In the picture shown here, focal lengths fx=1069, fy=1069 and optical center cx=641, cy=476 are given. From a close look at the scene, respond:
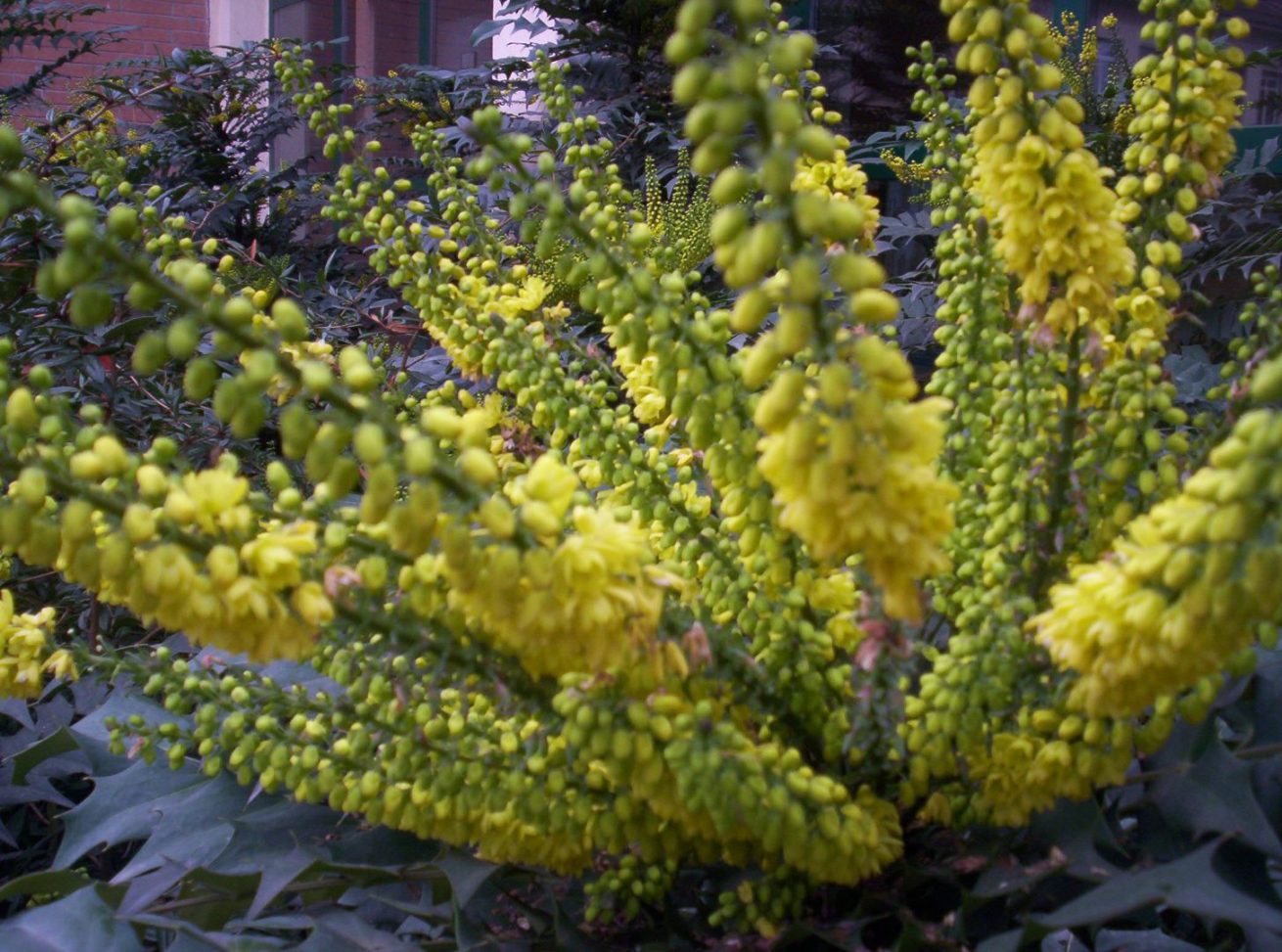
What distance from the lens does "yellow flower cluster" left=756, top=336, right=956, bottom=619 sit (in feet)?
1.57

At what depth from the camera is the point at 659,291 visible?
0.70 metres

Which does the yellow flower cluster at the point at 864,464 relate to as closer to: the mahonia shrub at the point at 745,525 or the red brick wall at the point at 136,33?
the mahonia shrub at the point at 745,525

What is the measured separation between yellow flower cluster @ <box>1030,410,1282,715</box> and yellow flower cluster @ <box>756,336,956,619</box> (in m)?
0.09

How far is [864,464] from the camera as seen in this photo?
485 mm

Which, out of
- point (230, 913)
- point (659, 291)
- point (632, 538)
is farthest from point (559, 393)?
point (230, 913)

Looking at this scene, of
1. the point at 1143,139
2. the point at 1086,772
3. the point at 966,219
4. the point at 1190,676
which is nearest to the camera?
the point at 1190,676

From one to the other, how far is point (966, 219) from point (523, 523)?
512mm

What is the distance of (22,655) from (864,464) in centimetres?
70

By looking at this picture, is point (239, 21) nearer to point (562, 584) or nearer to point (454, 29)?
point (454, 29)

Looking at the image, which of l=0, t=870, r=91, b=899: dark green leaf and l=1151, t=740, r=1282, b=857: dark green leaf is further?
l=0, t=870, r=91, b=899: dark green leaf

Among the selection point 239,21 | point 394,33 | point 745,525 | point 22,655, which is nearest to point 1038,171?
point 745,525

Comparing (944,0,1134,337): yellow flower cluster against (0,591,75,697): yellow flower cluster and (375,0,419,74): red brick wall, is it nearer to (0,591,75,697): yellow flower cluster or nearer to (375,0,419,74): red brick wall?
(0,591,75,697): yellow flower cluster

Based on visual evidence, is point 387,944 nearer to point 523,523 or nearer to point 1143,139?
point 523,523

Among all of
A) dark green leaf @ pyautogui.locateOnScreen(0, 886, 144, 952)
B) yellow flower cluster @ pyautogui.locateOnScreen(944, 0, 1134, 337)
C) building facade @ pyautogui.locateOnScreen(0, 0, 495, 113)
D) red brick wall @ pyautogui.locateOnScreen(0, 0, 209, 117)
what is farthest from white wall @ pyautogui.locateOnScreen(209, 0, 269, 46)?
yellow flower cluster @ pyautogui.locateOnScreen(944, 0, 1134, 337)
